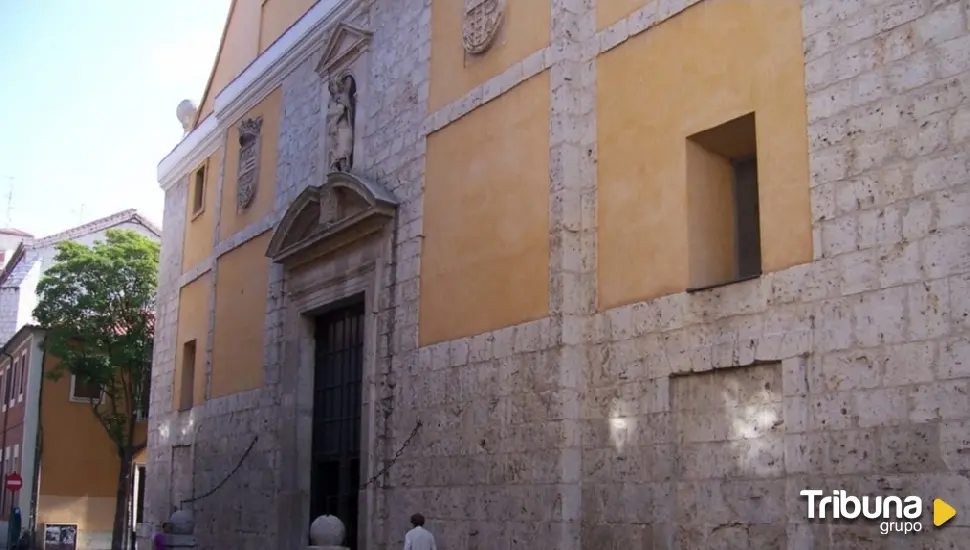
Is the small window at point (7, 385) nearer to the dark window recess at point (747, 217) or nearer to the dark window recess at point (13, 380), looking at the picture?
the dark window recess at point (13, 380)

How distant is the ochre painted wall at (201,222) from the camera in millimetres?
19781

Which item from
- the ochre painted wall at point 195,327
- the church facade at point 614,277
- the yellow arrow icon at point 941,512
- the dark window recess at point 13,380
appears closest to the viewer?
the yellow arrow icon at point 941,512

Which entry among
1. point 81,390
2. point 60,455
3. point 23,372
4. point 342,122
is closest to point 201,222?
point 342,122

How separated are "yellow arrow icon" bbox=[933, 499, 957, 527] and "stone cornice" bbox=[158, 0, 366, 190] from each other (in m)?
10.6

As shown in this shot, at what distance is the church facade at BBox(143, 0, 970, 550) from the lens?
738 cm

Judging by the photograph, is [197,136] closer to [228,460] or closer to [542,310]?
[228,460]

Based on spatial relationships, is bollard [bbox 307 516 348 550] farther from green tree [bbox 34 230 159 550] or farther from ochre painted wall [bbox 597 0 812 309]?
green tree [bbox 34 230 159 550]

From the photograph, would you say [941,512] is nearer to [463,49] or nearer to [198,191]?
[463,49]

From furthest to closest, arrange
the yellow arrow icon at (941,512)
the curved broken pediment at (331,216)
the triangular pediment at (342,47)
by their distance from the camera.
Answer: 1. the triangular pediment at (342,47)
2. the curved broken pediment at (331,216)
3. the yellow arrow icon at (941,512)

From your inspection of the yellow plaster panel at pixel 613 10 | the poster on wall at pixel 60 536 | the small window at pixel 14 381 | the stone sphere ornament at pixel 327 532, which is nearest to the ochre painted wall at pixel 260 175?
the stone sphere ornament at pixel 327 532

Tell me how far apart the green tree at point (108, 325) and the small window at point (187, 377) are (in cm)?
873

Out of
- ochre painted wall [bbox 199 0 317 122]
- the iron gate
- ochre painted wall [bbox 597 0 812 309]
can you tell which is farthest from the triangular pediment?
ochre painted wall [bbox 597 0 812 309]

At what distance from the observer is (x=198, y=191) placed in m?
21.1

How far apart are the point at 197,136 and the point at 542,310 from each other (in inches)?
495
